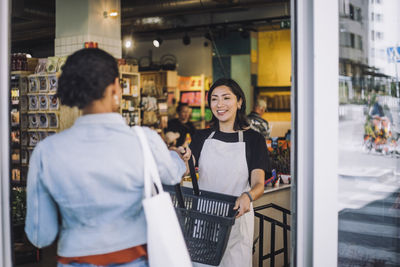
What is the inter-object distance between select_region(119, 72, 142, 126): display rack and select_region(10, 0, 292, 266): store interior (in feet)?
0.05

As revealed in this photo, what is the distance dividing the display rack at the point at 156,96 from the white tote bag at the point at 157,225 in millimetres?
6291

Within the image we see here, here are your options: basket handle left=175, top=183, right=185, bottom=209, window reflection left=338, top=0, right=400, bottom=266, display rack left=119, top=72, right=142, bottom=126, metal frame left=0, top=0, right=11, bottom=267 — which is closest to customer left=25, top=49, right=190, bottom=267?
basket handle left=175, top=183, right=185, bottom=209

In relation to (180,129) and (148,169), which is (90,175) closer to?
(148,169)

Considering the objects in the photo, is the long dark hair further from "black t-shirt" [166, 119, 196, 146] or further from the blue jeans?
"black t-shirt" [166, 119, 196, 146]

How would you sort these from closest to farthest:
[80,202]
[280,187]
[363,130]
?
[80,202] → [363,130] → [280,187]

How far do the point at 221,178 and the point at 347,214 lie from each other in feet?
3.37

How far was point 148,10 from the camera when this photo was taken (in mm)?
7938

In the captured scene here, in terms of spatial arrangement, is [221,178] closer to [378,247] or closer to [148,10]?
[378,247]

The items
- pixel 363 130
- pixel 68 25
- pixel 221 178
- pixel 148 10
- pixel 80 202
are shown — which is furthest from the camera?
pixel 148 10

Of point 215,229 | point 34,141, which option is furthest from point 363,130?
point 34,141

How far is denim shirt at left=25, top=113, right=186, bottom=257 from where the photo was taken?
1645 mm

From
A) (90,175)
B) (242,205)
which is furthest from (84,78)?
(242,205)

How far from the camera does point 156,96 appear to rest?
911 cm

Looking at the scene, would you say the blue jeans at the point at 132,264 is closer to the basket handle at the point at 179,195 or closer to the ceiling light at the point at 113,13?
the basket handle at the point at 179,195
